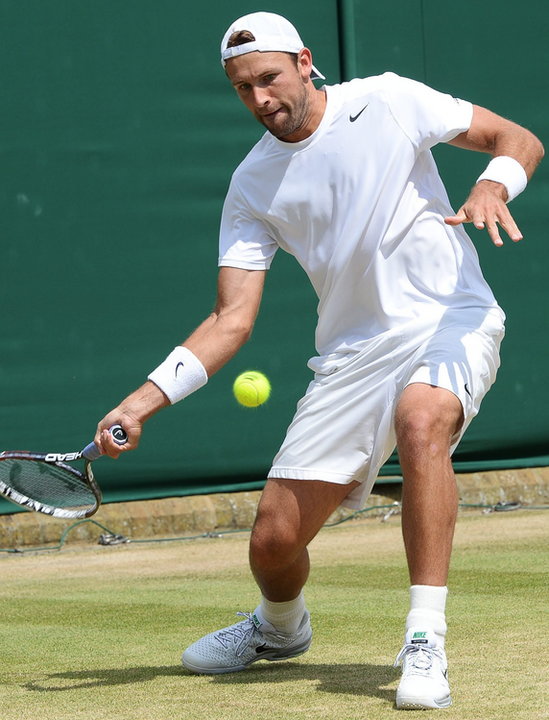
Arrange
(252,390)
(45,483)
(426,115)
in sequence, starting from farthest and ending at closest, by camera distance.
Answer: (252,390)
(45,483)
(426,115)

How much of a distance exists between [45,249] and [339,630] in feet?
13.0

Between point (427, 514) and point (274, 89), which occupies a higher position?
point (274, 89)

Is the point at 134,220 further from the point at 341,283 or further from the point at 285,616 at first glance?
the point at 285,616

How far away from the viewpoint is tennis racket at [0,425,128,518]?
375 cm

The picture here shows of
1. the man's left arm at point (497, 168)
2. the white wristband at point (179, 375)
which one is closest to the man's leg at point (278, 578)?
the white wristband at point (179, 375)

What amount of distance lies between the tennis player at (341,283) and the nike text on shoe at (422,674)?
0.51 metres

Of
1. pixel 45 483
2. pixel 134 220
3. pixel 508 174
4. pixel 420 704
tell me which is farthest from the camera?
pixel 134 220

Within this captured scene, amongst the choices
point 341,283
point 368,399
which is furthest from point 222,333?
point 368,399

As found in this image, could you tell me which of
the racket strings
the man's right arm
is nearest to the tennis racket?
the racket strings

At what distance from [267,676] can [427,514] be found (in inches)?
31.5

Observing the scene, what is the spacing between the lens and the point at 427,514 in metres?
3.27

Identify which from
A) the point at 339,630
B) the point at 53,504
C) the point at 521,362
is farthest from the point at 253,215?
the point at 521,362

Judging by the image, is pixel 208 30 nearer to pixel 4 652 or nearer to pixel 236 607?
pixel 236 607

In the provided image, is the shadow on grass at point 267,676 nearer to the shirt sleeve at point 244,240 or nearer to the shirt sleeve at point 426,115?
the shirt sleeve at point 244,240
